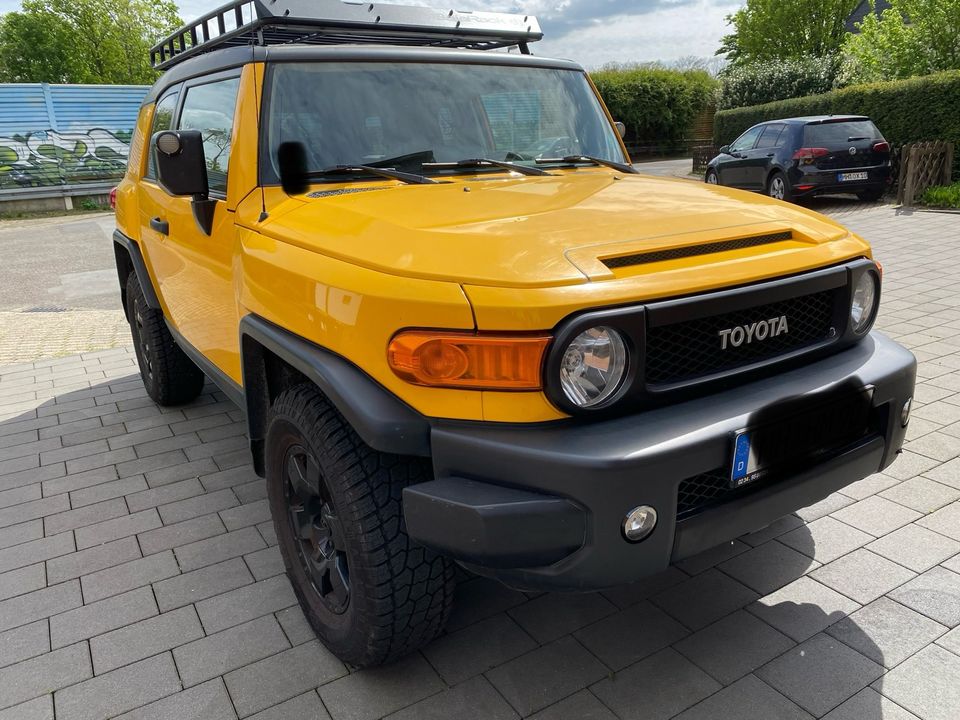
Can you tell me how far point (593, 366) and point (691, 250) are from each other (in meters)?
0.50

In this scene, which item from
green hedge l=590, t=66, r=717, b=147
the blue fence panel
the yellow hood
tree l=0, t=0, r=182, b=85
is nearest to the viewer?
the yellow hood

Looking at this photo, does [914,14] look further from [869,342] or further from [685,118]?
[869,342]

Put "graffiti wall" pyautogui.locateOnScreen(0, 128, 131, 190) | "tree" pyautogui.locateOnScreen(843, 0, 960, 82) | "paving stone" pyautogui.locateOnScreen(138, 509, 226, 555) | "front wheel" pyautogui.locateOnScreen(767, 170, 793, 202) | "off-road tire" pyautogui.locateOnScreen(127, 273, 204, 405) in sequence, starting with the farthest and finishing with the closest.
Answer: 1. "graffiti wall" pyautogui.locateOnScreen(0, 128, 131, 190)
2. "tree" pyautogui.locateOnScreen(843, 0, 960, 82)
3. "front wheel" pyautogui.locateOnScreen(767, 170, 793, 202)
4. "off-road tire" pyautogui.locateOnScreen(127, 273, 204, 405)
5. "paving stone" pyautogui.locateOnScreen(138, 509, 226, 555)

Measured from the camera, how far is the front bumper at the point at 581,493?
1.79 meters

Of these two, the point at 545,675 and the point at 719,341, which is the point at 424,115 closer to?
the point at 719,341

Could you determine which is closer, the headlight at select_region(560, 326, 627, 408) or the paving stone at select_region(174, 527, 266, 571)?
the headlight at select_region(560, 326, 627, 408)

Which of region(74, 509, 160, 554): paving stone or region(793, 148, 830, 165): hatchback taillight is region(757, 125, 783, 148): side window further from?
region(74, 509, 160, 554): paving stone

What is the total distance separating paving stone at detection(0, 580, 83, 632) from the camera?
9.25 feet

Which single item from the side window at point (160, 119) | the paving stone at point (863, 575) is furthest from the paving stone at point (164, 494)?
the paving stone at point (863, 575)

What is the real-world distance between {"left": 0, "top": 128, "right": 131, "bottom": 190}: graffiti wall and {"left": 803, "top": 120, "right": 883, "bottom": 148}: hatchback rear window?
17941 mm

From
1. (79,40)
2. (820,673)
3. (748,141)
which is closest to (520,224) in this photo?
(820,673)

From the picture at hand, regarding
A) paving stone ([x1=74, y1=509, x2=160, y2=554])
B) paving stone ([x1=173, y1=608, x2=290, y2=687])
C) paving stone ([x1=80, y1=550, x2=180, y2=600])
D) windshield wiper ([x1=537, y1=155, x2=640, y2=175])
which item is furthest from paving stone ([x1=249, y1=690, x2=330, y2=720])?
windshield wiper ([x1=537, y1=155, x2=640, y2=175])

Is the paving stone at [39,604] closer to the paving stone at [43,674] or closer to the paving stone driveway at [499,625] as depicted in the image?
the paving stone driveway at [499,625]

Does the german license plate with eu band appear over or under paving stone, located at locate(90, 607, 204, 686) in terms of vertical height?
over
